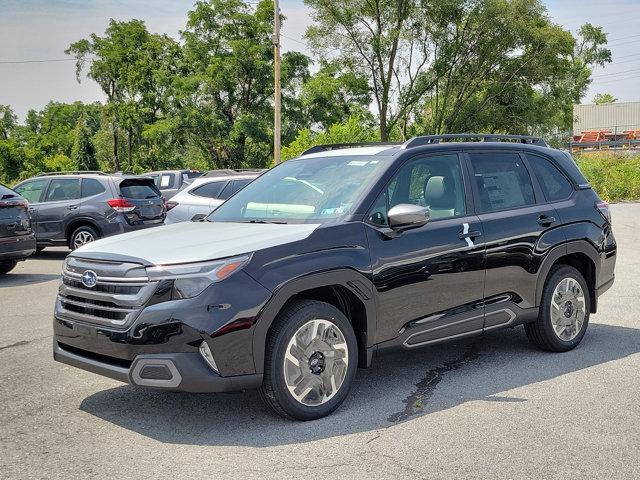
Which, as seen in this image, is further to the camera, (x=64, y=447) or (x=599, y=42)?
(x=599, y=42)

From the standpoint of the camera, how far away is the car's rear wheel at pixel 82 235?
576 inches

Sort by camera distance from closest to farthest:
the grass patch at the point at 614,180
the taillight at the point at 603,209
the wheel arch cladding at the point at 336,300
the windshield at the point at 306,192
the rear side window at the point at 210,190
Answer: the wheel arch cladding at the point at 336,300 → the windshield at the point at 306,192 → the taillight at the point at 603,209 → the rear side window at the point at 210,190 → the grass patch at the point at 614,180

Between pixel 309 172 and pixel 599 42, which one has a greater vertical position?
pixel 599 42

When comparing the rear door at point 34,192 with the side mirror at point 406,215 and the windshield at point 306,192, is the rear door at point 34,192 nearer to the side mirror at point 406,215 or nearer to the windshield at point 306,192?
the windshield at point 306,192

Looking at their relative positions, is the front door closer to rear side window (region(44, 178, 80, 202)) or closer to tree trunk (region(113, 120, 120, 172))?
rear side window (region(44, 178, 80, 202))

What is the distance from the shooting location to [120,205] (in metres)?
14.6

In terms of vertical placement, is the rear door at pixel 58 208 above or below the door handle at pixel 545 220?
below

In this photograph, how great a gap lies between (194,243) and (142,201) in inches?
421

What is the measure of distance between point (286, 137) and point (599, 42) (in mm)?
68011

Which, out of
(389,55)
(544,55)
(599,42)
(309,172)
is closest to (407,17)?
(389,55)

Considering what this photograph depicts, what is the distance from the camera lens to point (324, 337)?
4.71 metres

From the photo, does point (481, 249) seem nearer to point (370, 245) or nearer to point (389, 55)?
point (370, 245)

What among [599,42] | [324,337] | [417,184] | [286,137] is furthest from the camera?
[599,42]

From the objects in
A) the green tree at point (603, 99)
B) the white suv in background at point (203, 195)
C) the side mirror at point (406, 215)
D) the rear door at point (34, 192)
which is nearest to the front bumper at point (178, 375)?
the side mirror at point (406, 215)
